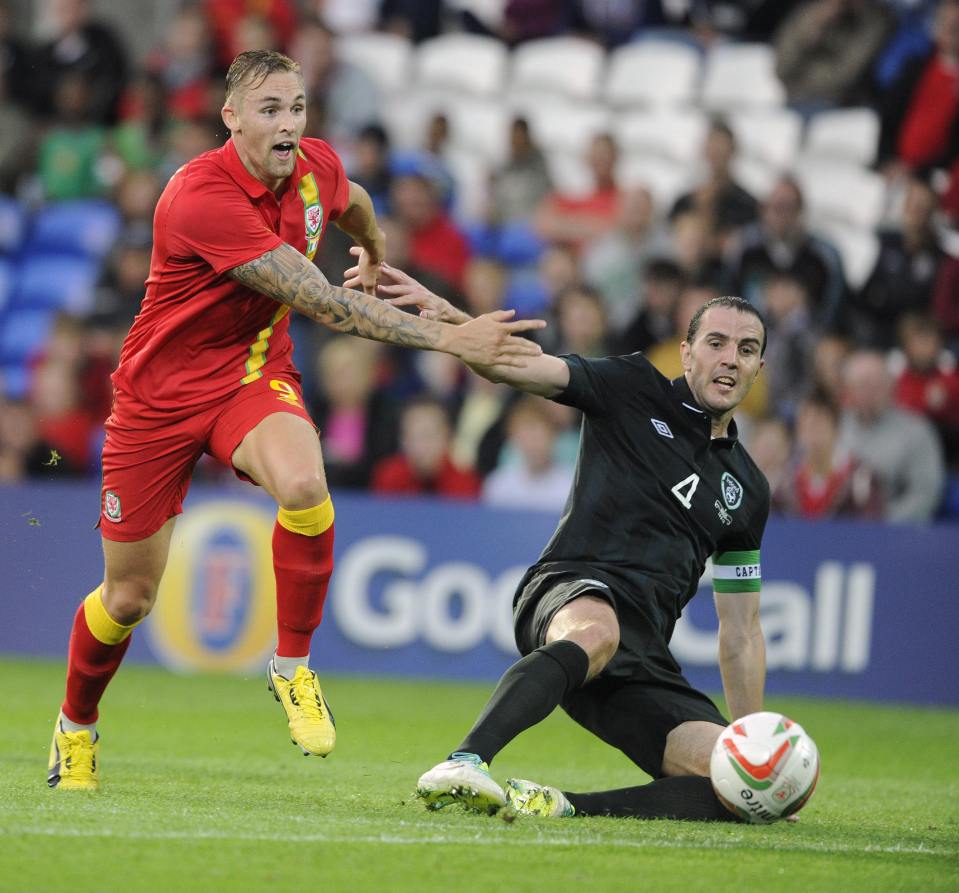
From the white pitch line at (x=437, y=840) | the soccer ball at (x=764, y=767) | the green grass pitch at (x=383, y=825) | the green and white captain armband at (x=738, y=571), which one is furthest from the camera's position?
the green and white captain armband at (x=738, y=571)

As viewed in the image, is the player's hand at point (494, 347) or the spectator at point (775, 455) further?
the spectator at point (775, 455)

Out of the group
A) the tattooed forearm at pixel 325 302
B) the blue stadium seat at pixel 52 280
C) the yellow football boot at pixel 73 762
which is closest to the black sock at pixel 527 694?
the tattooed forearm at pixel 325 302

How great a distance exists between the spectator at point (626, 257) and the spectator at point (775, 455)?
199cm

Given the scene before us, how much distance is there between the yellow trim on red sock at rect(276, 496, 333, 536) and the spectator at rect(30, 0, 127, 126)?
10.1 m

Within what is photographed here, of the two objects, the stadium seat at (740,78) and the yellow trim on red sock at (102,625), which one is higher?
the stadium seat at (740,78)

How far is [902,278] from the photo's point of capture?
42.5 feet

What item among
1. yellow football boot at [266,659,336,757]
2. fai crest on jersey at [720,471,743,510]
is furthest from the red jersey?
fai crest on jersey at [720,471,743,510]

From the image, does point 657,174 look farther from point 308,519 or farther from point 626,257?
point 308,519

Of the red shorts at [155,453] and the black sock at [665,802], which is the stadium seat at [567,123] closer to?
the red shorts at [155,453]

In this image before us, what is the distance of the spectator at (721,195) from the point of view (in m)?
13.5

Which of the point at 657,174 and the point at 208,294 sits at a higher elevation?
the point at 657,174

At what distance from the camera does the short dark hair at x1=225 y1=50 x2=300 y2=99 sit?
5867mm

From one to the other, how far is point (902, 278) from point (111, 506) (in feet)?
27.3

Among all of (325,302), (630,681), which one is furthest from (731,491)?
(325,302)
